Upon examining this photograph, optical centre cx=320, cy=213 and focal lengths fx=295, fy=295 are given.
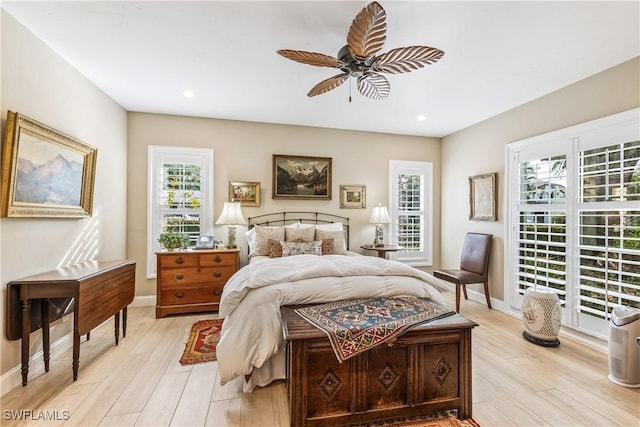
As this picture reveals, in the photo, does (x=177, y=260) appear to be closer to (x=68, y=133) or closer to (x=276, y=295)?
A: (x=68, y=133)

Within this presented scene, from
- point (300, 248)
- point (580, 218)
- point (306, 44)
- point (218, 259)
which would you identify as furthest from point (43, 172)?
point (580, 218)

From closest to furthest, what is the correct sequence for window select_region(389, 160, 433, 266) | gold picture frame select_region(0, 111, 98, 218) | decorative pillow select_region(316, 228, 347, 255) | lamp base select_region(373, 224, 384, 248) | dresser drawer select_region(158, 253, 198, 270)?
1. gold picture frame select_region(0, 111, 98, 218)
2. dresser drawer select_region(158, 253, 198, 270)
3. decorative pillow select_region(316, 228, 347, 255)
4. lamp base select_region(373, 224, 384, 248)
5. window select_region(389, 160, 433, 266)

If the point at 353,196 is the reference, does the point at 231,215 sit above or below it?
below

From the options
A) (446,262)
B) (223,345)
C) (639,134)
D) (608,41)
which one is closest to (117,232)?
(223,345)

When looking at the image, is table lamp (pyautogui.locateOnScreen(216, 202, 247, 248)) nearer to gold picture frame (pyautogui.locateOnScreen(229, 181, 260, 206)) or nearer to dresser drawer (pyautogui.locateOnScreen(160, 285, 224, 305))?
gold picture frame (pyautogui.locateOnScreen(229, 181, 260, 206))

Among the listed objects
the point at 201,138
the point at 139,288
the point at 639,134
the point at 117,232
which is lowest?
the point at 139,288

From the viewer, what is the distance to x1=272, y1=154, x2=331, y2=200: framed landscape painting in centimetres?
451

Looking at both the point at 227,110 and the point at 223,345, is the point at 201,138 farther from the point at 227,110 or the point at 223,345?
the point at 223,345

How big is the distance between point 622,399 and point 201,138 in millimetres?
5011

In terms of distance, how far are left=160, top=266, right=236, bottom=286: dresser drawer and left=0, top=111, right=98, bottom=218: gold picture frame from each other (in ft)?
3.64

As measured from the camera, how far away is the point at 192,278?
12.1 ft

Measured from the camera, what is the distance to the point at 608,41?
2.35 metres

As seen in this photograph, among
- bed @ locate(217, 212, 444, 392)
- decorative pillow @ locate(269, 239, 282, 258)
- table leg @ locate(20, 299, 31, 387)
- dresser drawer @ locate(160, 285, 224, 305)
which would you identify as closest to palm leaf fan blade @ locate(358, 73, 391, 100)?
bed @ locate(217, 212, 444, 392)

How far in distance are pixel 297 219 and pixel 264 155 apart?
1.10 meters
